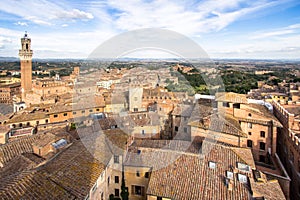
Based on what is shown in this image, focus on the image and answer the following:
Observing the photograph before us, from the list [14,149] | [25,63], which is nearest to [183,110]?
[14,149]

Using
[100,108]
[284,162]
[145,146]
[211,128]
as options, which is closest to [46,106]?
[100,108]

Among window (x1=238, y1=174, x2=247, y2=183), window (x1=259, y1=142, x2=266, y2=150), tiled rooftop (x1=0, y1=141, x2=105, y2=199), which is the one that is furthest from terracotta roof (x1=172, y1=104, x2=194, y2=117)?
tiled rooftop (x1=0, y1=141, x2=105, y2=199)

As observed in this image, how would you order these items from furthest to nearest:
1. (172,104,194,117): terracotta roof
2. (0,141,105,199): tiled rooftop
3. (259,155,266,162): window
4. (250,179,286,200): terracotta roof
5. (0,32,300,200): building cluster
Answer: (172,104,194,117): terracotta roof
(259,155,266,162): window
(250,179,286,200): terracotta roof
(0,32,300,200): building cluster
(0,141,105,199): tiled rooftop

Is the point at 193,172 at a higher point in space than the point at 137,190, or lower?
higher

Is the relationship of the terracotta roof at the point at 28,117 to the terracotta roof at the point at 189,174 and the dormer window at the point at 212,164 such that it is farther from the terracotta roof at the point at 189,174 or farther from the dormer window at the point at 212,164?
the dormer window at the point at 212,164

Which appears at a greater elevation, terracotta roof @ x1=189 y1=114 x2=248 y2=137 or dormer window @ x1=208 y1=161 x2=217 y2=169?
terracotta roof @ x1=189 y1=114 x2=248 y2=137

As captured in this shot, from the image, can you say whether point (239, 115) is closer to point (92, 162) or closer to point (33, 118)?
point (92, 162)

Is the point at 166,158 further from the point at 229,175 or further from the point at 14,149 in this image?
the point at 14,149

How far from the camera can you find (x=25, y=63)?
40.1 meters

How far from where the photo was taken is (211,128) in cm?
1385

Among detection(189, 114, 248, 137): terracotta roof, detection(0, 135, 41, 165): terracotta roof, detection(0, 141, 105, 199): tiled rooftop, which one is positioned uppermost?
detection(189, 114, 248, 137): terracotta roof

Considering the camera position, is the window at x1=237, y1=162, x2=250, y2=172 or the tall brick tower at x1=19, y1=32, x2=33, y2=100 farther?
the tall brick tower at x1=19, y1=32, x2=33, y2=100

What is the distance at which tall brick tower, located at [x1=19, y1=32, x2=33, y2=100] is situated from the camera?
3944 cm

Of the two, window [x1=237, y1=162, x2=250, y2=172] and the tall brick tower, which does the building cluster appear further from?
the tall brick tower
